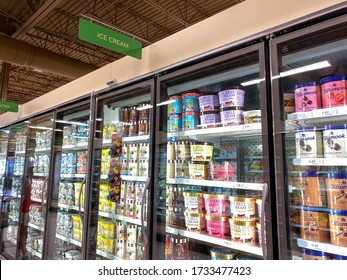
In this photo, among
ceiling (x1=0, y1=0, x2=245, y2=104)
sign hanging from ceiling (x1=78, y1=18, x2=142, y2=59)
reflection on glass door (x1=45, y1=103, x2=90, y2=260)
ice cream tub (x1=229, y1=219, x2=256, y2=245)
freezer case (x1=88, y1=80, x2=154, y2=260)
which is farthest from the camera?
ceiling (x1=0, y1=0, x2=245, y2=104)

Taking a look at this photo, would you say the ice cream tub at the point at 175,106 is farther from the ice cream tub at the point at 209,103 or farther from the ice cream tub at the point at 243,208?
the ice cream tub at the point at 243,208

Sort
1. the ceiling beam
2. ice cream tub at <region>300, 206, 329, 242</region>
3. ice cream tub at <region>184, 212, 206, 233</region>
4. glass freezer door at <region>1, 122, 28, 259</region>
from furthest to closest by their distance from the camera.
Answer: the ceiling beam, glass freezer door at <region>1, 122, 28, 259</region>, ice cream tub at <region>184, 212, 206, 233</region>, ice cream tub at <region>300, 206, 329, 242</region>

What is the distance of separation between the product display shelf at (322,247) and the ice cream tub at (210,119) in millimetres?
920

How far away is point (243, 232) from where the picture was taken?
1604 mm

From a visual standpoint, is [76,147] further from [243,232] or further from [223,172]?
[243,232]

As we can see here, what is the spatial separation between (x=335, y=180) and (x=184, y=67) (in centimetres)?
114

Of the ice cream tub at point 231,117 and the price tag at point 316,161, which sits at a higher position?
the ice cream tub at point 231,117

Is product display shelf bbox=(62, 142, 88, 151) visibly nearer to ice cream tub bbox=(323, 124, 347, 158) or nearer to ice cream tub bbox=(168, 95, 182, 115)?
ice cream tub bbox=(168, 95, 182, 115)

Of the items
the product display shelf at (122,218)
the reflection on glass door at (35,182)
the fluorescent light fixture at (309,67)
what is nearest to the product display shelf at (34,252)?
the reflection on glass door at (35,182)

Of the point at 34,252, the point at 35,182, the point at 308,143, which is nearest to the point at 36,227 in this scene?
the point at 34,252

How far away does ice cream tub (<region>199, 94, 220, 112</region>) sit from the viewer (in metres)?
1.95

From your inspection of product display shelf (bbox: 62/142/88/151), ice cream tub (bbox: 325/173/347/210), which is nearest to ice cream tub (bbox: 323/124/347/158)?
ice cream tub (bbox: 325/173/347/210)

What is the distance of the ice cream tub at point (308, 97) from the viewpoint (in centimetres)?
144

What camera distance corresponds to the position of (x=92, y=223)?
249 cm
